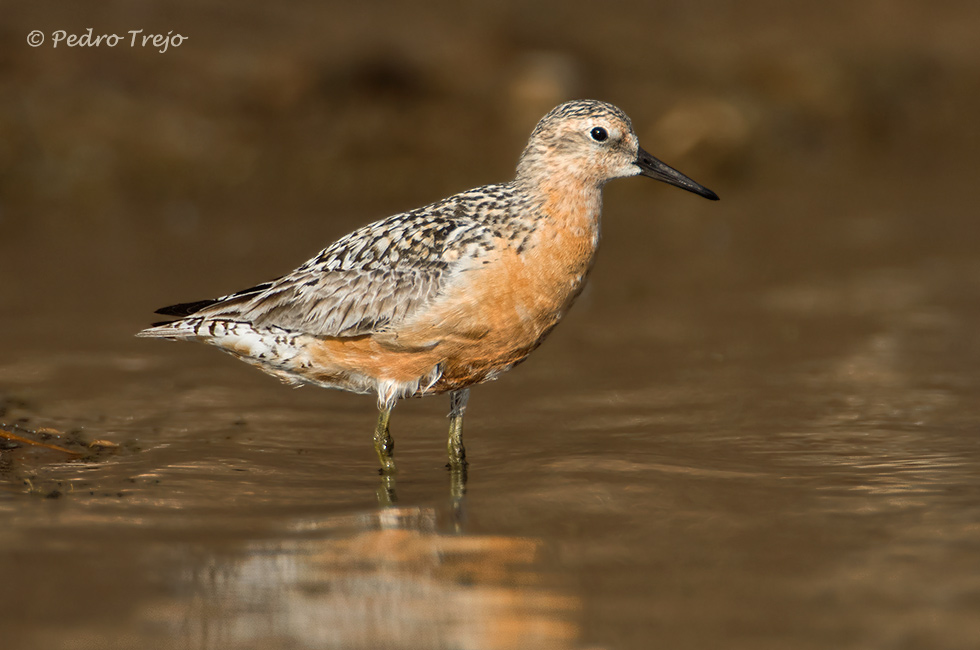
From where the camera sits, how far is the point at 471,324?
26.1 feet

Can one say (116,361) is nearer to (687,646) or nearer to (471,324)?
(471,324)

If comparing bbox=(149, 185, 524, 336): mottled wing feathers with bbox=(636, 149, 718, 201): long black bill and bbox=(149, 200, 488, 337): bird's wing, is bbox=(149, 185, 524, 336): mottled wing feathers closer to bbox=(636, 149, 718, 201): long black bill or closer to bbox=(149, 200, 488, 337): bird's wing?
bbox=(149, 200, 488, 337): bird's wing

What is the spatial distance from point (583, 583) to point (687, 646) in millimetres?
914

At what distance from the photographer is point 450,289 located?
796 centimetres

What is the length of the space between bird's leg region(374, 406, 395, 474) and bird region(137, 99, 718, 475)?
14 millimetres

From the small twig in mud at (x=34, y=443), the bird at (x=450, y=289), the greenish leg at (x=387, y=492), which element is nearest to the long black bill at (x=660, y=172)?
the bird at (x=450, y=289)

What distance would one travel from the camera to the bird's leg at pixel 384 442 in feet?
27.7

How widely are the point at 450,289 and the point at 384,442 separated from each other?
1310mm

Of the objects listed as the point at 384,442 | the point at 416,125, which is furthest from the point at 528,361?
the point at 416,125

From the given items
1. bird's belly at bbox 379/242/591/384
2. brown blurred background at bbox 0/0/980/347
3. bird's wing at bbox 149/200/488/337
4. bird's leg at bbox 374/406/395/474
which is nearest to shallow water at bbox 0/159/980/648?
bird's leg at bbox 374/406/395/474

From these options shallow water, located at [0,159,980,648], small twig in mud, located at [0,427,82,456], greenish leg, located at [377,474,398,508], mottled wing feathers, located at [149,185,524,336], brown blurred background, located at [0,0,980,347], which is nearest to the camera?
shallow water, located at [0,159,980,648]

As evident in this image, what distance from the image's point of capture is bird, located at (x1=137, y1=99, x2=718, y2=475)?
26.2 feet

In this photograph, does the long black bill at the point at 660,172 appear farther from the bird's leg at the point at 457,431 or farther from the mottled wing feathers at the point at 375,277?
the bird's leg at the point at 457,431

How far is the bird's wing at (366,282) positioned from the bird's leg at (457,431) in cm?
94
